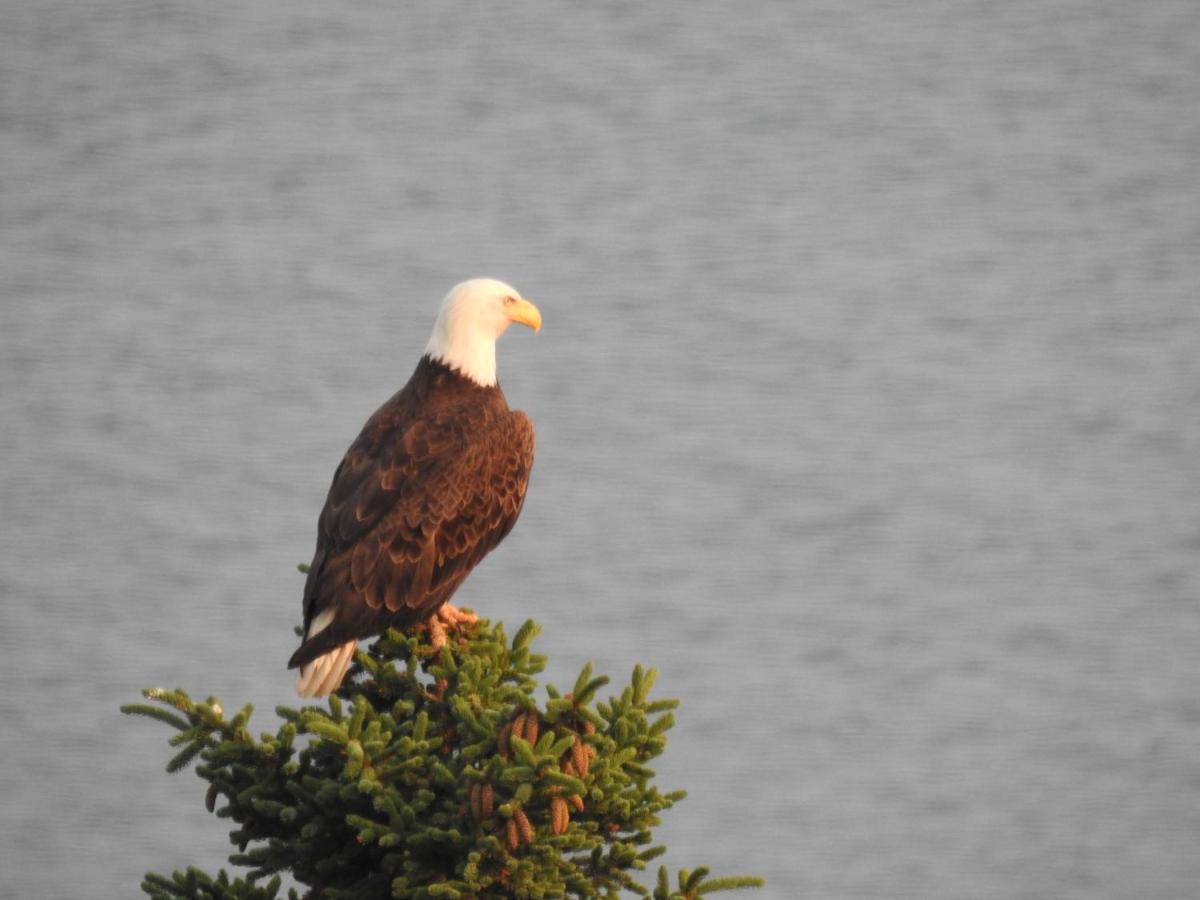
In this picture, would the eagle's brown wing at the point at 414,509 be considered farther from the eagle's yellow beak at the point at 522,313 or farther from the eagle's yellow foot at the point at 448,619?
the eagle's yellow beak at the point at 522,313

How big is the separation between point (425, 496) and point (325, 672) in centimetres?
48

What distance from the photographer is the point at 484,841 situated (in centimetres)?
197

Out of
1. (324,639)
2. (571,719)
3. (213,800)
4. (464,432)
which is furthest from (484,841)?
(464,432)

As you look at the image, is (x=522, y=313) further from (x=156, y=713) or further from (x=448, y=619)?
(x=156, y=713)

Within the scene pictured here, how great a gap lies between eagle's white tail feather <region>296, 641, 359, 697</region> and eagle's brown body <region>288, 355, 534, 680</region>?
3 cm

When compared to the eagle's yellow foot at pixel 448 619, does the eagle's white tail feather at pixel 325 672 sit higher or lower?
lower

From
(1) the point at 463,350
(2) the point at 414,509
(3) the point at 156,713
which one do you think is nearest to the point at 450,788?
(3) the point at 156,713

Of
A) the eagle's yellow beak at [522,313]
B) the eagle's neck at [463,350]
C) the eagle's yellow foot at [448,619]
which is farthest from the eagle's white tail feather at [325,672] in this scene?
the eagle's yellow beak at [522,313]

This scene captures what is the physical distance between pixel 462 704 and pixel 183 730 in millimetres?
415

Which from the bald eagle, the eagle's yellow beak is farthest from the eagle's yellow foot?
the eagle's yellow beak

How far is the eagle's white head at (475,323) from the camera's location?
A: 3148 millimetres

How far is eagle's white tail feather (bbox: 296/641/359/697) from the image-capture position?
2568 mm

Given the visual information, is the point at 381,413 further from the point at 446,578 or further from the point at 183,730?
the point at 183,730

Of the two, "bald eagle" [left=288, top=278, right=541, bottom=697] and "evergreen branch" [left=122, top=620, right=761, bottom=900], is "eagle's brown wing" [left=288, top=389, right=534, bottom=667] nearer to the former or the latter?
"bald eagle" [left=288, top=278, right=541, bottom=697]
